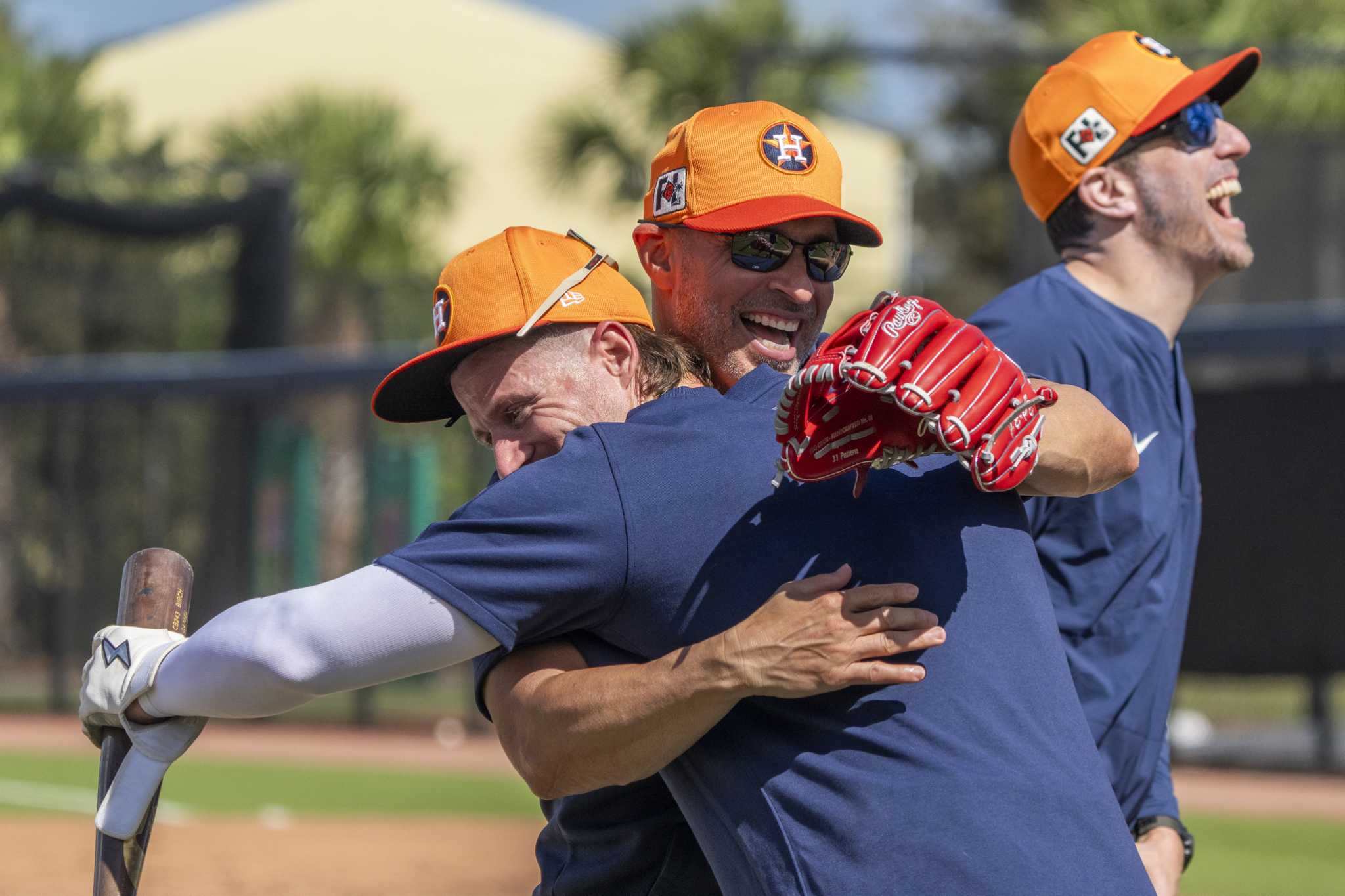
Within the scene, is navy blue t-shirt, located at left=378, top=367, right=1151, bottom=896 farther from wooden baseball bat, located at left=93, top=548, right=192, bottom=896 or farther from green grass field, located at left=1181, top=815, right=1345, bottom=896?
green grass field, located at left=1181, top=815, right=1345, bottom=896

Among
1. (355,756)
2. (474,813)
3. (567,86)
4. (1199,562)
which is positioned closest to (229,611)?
(474,813)

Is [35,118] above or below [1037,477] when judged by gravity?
above

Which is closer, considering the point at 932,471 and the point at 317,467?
the point at 932,471

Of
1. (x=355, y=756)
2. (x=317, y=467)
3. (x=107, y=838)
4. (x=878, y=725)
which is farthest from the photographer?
(x=317, y=467)

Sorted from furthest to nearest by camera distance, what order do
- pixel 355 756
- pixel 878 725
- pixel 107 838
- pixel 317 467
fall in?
pixel 317 467 → pixel 355 756 → pixel 107 838 → pixel 878 725

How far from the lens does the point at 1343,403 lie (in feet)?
39.0

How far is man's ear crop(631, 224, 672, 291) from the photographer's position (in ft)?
9.50

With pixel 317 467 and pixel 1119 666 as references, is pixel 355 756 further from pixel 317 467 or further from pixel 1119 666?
pixel 1119 666

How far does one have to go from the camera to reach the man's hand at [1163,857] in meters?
3.15

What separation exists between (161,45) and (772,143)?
40.7m

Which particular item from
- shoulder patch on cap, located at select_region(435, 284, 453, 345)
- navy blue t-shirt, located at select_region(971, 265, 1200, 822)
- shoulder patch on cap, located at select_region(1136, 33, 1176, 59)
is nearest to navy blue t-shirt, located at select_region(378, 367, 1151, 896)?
shoulder patch on cap, located at select_region(435, 284, 453, 345)

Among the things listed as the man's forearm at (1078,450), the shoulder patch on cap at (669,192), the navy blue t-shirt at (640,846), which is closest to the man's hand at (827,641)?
the man's forearm at (1078,450)

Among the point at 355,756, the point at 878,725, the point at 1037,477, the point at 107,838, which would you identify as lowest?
the point at 355,756

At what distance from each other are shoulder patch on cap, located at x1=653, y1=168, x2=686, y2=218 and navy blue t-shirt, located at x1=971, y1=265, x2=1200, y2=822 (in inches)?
30.8
